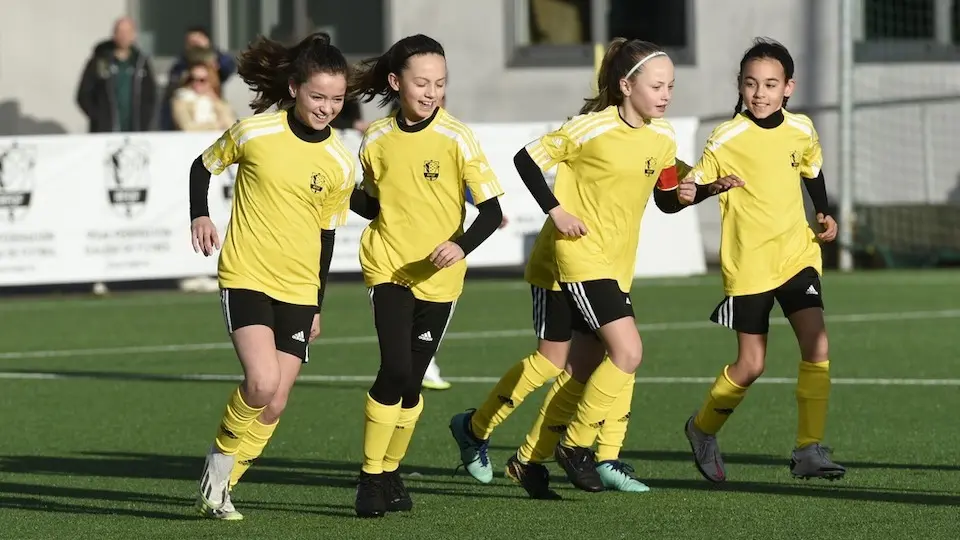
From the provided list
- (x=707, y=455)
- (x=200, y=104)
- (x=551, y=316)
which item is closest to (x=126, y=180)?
(x=200, y=104)

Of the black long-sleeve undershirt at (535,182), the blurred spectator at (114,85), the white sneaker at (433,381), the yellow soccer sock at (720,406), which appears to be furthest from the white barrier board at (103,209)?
the black long-sleeve undershirt at (535,182)

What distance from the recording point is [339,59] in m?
7.07

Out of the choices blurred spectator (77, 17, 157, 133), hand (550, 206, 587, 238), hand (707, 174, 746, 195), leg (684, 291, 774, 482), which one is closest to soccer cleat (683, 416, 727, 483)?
leg (684, 291, 774, 482)

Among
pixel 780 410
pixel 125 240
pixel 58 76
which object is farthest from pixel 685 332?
pixel 58 76

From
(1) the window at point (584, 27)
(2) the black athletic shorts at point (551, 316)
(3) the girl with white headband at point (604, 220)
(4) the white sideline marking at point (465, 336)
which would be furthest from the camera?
(1) the window at point (584, 27)

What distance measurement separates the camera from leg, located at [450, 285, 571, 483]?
782 cm

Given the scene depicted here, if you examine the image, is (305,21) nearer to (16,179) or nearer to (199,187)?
(16,179)

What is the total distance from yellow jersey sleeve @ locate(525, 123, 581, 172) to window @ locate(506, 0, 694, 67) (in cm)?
1414

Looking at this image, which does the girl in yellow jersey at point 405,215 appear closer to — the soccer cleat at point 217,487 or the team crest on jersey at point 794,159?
the soccer cleat at point 217,487

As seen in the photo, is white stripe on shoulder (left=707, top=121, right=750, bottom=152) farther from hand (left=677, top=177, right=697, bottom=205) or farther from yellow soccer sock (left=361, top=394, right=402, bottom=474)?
yellow soccer sock (left=361, top=394, right=402, bottom=474)

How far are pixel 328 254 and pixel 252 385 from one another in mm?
622

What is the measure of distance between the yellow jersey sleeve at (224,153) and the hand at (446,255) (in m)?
0.82

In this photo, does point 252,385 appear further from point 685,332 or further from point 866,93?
point 866,93

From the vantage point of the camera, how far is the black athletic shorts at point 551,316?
7766 millimetres
